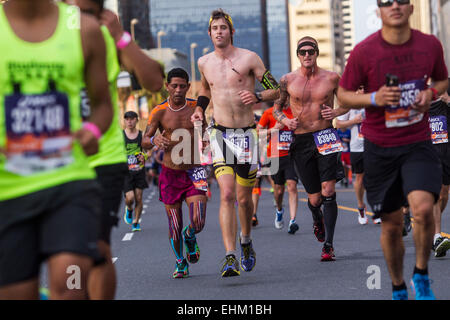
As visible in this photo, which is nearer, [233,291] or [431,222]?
[431,222]

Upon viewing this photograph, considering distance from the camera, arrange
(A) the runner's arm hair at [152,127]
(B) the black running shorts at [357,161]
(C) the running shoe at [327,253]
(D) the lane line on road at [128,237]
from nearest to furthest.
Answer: (A) the runner's arm hair at [152,127]
(C) the running shoe at [327,253]
(D) the lane line on road at [128,237]
(B) the black running shorts at [357,161]

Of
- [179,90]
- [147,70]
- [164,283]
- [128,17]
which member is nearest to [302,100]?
[179,90]

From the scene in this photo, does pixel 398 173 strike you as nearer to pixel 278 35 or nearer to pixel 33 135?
pixel 33 135

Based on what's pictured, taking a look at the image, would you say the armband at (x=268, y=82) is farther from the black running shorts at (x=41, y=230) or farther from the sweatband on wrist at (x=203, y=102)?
the black running shorts at (x=41, y=230)

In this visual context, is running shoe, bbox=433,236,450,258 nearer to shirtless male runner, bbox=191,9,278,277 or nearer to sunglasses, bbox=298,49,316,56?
shirtless male runner, bbox=191,9,278,277

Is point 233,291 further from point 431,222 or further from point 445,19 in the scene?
point 445,19

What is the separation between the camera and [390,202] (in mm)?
6047

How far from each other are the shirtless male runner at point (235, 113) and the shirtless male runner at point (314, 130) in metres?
1.11

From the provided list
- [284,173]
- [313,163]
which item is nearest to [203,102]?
[313,163]

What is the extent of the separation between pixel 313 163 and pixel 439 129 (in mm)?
1396

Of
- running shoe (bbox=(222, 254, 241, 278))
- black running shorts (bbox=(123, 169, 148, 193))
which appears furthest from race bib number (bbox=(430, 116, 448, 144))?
black running shorts (bbox=(123, 169, 148, 193))

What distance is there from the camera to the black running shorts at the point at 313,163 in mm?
9828

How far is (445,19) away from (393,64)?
48481 millimetres

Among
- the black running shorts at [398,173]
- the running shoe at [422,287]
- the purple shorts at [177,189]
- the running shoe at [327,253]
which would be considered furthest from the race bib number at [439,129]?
the running shoe at [422,287]
